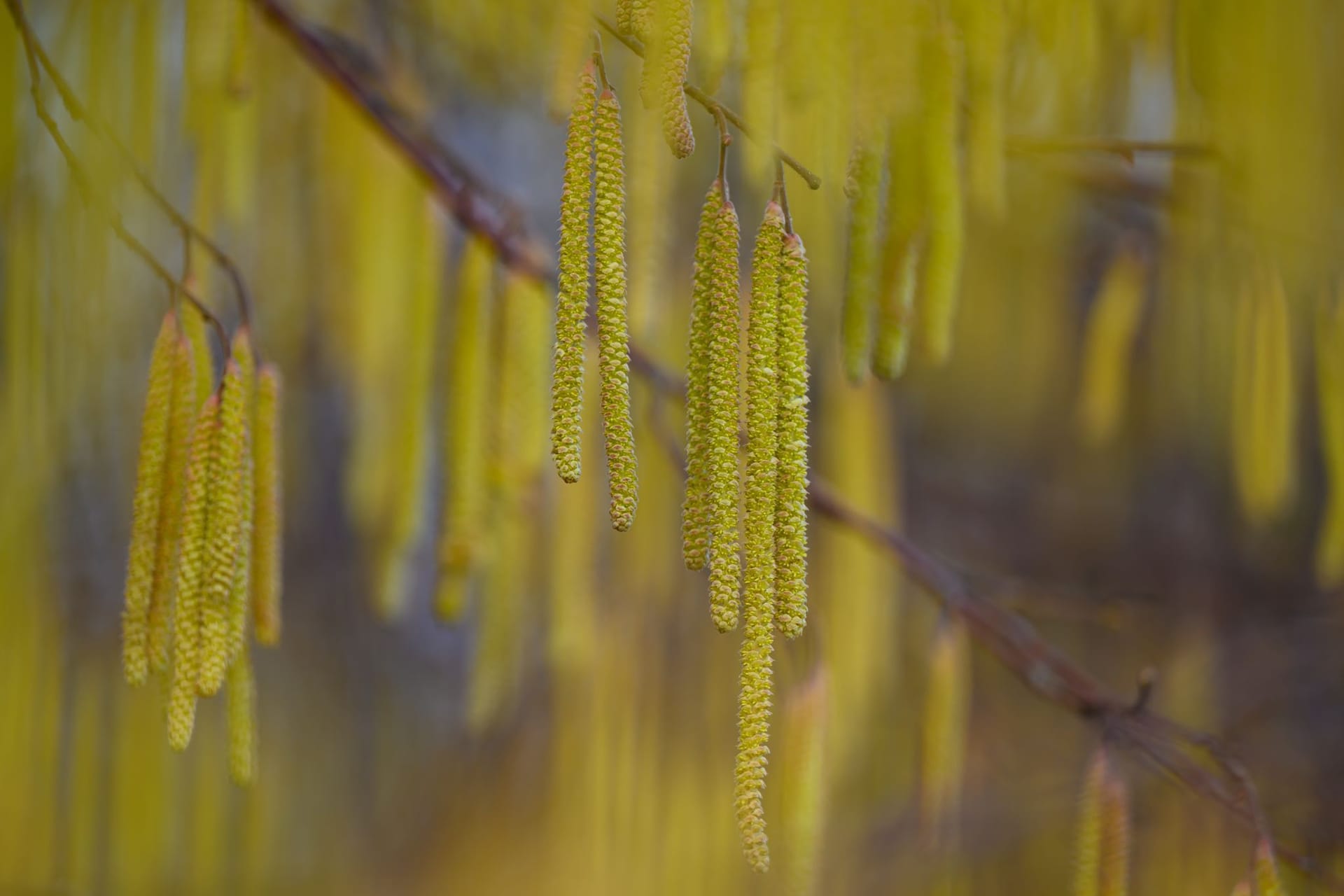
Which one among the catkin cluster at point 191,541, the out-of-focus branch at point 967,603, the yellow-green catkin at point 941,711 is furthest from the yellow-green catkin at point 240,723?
the yellow-green catkin at point 941,711

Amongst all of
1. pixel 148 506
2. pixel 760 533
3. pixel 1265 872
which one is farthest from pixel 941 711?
pixel 148 506

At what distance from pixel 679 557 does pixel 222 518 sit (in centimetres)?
97

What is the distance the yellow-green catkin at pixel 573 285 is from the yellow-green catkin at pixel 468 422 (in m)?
0.34

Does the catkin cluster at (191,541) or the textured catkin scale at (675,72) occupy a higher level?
the textured catkin scale at (675,72)

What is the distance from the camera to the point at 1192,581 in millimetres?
2018

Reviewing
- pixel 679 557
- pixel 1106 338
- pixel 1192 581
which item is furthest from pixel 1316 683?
pixel 679 557

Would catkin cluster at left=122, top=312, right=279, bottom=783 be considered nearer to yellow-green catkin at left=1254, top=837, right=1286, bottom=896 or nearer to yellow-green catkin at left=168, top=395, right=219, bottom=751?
yellow-green catkin at left=168, top=395, right=219, bottom=751

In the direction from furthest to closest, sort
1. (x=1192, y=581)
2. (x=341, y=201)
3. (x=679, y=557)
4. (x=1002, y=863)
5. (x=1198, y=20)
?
1. (x=1192, y=581)
2. (x=1002, y=863)
3. (x=679, y=557)
4. (x=341, y=201)
5. (x=1198, y=20)

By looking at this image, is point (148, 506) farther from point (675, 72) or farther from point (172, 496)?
point (675, 72)

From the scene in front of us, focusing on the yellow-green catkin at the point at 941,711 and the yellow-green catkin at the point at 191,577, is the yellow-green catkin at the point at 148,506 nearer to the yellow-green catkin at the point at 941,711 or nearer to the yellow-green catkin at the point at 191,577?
the yellow-green catkin at the point at 191,577

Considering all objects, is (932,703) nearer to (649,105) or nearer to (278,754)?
(649,105)

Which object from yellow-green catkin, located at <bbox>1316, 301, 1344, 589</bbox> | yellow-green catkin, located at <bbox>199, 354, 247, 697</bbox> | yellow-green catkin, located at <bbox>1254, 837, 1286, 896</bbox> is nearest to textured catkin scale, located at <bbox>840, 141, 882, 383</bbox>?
yellow-green catkin, located at <bbox>199, 354, 247, 697</bbox>

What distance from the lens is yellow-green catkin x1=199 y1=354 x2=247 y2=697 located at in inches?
22.3

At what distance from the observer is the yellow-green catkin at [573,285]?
47 centimetres
